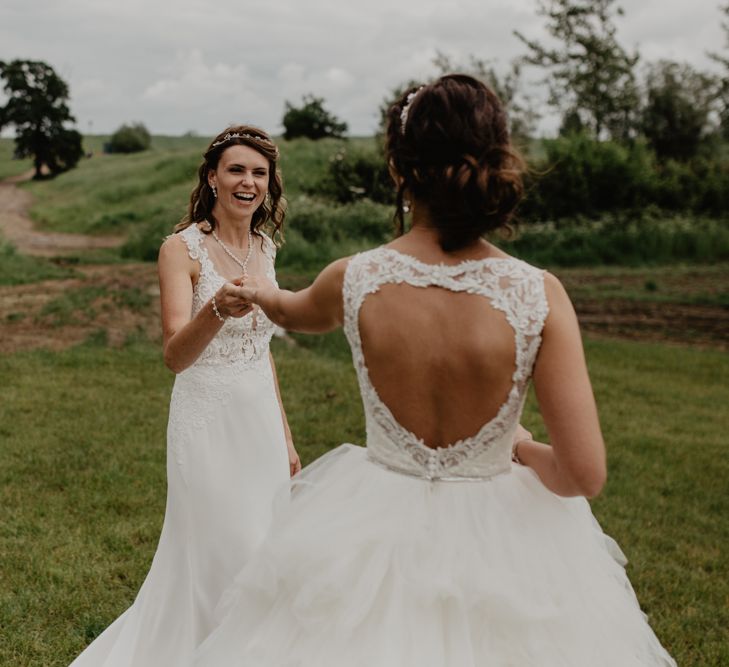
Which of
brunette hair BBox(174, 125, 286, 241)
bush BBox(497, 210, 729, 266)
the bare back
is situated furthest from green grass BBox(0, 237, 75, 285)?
the bare back

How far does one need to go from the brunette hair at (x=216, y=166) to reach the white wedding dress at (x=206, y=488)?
0.27m

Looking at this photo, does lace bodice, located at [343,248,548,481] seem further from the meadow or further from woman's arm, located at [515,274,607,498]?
the meadow

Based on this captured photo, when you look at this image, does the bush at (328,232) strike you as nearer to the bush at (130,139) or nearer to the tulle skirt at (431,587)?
the tulle skirt at (431,587)


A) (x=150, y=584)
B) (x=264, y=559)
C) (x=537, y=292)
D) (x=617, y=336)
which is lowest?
(x=617, y=336)

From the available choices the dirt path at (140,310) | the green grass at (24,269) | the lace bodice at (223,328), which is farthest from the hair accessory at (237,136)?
the green grass at (24,269)

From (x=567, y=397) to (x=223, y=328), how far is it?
2033 millimetres

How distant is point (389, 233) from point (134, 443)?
15.0 metres

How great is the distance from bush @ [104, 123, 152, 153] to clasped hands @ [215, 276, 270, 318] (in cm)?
7514

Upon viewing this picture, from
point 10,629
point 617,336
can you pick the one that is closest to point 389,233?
point 617,336

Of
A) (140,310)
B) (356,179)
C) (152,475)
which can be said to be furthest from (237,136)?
(356,179)

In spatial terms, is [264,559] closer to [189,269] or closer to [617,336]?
[189,269]

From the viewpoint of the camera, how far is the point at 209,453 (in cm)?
359

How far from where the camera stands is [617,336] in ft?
45.2

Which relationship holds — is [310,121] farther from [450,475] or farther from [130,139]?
[450,475]
